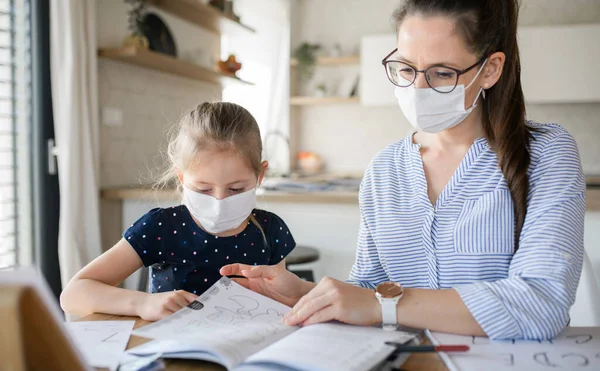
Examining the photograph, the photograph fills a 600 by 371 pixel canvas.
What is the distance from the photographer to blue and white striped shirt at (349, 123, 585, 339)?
2.84 feet

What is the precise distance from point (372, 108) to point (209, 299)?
4.85 m

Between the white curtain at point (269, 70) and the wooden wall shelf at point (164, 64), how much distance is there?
3.36 feet

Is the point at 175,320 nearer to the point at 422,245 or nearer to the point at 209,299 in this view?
the point at 209,299

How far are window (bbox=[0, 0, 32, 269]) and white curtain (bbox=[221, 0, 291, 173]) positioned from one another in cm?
249

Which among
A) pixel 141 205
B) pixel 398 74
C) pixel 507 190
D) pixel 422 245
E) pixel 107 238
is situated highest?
pixel 398 74

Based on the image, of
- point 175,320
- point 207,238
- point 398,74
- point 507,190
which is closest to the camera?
point 175,320

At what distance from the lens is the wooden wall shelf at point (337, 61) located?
542 cm

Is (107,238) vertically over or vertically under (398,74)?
under

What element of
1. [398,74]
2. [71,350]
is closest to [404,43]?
[398,74]

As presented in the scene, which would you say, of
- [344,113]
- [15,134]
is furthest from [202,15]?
[344,113]

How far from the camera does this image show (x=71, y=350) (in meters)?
0.50

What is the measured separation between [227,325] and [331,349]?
20cm

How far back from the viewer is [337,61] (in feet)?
18.0

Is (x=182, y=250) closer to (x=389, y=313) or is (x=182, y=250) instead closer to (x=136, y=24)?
(x=389, y=313)
